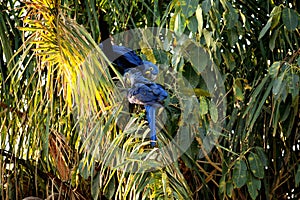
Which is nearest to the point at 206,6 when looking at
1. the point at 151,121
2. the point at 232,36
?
the point at 232,36

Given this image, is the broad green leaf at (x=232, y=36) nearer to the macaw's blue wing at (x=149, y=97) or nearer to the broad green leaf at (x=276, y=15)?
the broad green leaf at (x=276, y=15)

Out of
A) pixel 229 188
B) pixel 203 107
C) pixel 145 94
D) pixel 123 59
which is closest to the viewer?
pixel 145 94

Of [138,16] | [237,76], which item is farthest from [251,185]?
[138,16]

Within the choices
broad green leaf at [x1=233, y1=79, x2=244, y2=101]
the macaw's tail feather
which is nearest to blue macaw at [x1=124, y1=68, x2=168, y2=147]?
the macaw's tail feather

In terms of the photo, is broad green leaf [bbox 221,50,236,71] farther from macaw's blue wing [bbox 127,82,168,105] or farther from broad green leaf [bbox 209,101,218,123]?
macaw's blue wing [bbox 127,82,168,105]

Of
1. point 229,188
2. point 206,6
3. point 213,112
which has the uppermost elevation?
point 206,6

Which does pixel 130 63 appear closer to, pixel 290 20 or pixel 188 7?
pixel 188 7

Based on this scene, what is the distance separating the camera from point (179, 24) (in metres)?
→ 1.20

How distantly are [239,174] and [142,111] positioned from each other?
1.02 ft

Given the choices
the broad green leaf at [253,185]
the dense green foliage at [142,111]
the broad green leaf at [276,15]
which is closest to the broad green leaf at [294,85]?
the dense green foliage at [142,111]

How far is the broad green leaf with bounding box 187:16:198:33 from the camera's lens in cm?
118

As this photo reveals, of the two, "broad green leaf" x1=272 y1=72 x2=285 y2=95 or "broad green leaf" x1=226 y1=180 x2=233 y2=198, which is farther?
"broad green leaf" x1=226 y1=180 x2=233 y2=198

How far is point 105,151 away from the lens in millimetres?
1206

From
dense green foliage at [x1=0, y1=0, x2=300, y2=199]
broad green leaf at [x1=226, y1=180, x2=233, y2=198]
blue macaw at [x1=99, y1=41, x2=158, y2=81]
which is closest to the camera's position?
dense green foliage at [x1=0, y1=0, x2=300, y2=199]
